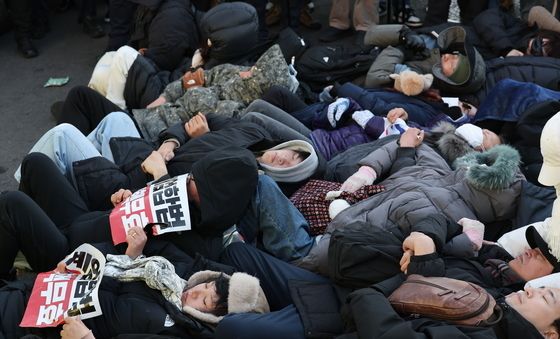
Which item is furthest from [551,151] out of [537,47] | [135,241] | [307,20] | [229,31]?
[307,20]

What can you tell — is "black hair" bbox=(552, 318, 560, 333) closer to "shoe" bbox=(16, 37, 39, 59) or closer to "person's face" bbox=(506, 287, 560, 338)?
"person's face" bbox=(506, 287, 560, 338)

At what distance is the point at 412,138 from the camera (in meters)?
3.68

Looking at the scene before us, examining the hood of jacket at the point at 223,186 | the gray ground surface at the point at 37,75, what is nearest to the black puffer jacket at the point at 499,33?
the gray ground surface at the point at 37,75

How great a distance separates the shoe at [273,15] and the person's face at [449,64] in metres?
2.11

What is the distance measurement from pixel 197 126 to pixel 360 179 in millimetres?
990

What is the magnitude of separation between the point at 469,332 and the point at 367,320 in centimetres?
34

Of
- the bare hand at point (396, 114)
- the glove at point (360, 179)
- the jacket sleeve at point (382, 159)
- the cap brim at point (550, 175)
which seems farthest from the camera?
the bare hand at point (396, 114)

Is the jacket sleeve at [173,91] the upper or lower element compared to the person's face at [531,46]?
lower

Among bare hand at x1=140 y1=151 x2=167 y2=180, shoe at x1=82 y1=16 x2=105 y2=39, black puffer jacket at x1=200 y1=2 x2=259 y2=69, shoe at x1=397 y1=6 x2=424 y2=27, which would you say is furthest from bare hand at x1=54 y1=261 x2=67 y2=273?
shoe at x1=397 y1=6 x2=424 y2=27

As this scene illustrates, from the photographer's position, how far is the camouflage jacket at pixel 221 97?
13.9 ft

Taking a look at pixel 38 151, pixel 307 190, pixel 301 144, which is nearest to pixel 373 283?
pixel 307 190

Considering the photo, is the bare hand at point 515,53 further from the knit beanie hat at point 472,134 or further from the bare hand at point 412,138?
the bare hand at point 412,138

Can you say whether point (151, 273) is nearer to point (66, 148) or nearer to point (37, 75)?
point (66, 148)

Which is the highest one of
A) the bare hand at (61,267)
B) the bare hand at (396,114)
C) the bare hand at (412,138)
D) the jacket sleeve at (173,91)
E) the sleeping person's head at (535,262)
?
the sleeping person's head at (535,262)
